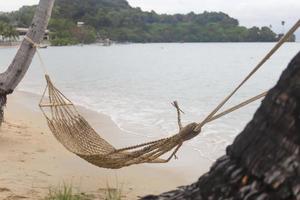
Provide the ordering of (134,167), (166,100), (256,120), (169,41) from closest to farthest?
1. (256,120)
2. (134,167)
3. (166,100)
4. (169,41)

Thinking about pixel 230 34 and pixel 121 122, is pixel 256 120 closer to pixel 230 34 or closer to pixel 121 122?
pixel 121 122

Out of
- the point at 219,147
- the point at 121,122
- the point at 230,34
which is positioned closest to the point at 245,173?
the point at 219,147

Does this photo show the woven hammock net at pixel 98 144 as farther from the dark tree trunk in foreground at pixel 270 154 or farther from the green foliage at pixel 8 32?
the green foliage at pixel 8 32

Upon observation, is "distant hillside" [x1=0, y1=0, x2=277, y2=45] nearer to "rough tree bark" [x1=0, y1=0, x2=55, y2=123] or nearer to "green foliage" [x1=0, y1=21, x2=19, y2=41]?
"green foliage" [x1=0, y1=21, x2=19, y2=41]

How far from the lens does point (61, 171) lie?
14.6ft

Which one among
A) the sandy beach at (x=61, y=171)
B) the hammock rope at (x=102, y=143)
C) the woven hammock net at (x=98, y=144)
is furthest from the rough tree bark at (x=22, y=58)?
the sandy beach at (x=61, y=171)

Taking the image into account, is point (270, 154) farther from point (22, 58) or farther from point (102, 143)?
point (22, 58)

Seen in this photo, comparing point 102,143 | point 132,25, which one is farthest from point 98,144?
point 132,25

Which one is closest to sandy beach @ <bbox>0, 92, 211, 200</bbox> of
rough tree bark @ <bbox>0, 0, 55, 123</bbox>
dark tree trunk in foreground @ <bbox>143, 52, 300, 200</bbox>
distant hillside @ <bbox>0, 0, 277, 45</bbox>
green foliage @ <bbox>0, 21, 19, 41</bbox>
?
rough tree bark @ <bbox>0, 0, 55, 123</bbox>

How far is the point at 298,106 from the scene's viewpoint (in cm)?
116

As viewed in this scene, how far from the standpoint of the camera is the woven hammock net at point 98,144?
2.68 metres

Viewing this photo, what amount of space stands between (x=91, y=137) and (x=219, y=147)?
2.87m

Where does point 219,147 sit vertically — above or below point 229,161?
below

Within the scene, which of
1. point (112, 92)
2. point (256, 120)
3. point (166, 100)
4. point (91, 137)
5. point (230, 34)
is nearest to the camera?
point (256, 120)
